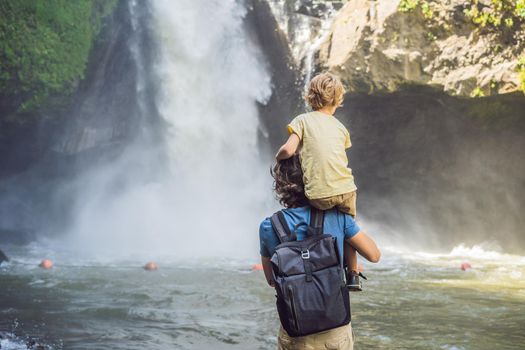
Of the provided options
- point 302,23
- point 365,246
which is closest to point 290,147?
point 365,246

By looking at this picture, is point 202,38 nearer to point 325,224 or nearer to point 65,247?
point 65,247

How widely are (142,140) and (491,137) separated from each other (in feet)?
30.8

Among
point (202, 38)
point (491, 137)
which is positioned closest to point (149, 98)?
point (202, 38)

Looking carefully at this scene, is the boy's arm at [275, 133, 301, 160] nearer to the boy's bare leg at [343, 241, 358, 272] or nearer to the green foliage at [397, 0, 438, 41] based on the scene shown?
the boy's bare leg at [343, 241, 358, 272]

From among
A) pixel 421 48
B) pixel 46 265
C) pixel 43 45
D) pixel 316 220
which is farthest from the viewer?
pixel 43 45

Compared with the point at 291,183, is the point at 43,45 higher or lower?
higher

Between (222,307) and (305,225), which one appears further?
(222,307)

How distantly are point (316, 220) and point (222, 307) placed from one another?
5.11m

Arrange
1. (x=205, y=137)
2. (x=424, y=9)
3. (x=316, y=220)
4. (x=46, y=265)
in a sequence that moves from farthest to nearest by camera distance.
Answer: (x=205, y=137), (x=424, y=9), (x=46, y=265), (x=316, y=220)

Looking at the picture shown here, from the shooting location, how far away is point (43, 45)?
1535cm

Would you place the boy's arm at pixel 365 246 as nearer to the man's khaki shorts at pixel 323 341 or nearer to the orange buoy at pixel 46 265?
the man's khaki shorts at pixel 323 341

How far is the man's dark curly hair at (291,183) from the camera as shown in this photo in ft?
8.84

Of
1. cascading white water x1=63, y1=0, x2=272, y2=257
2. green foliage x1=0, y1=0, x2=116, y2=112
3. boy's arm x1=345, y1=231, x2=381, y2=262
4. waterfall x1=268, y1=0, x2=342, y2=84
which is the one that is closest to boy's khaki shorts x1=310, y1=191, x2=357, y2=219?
boy's arm x1=345, y1=231, x2=381, y2=262

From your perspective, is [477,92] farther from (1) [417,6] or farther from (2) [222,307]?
(2) [222,307]
